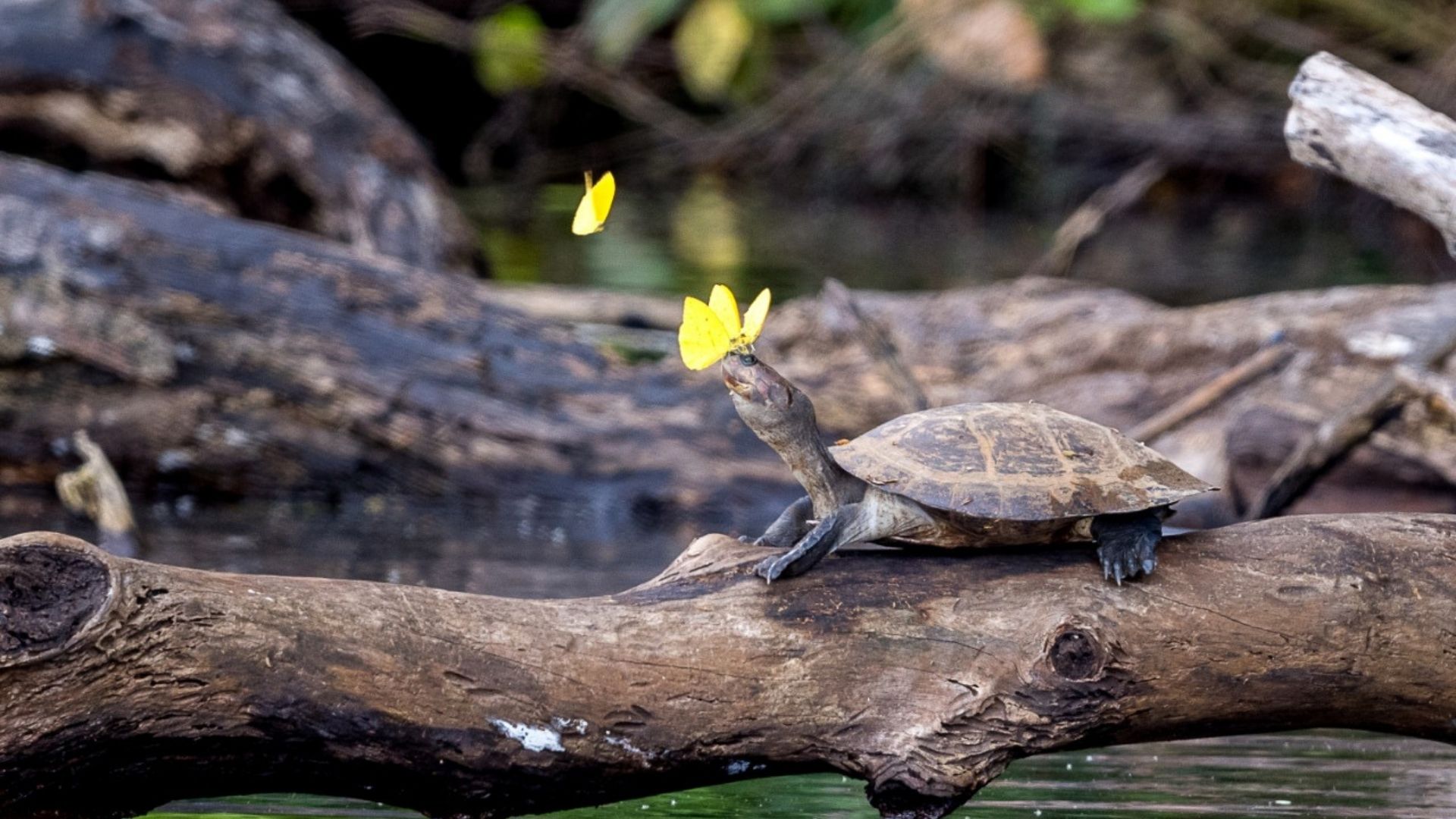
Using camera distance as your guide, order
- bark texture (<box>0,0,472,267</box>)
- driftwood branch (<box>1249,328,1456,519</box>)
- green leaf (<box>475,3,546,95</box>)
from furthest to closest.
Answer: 1. green leaf (<box>475,3,546,95</box>)
2. bark texture (<box>0,0,472,267</box>)
3. driftwood branch (<box>1249,328,1456,519</box>)

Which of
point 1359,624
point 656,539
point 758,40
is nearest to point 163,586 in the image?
point 1359,624

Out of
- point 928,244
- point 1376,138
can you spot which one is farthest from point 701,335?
point 928,244

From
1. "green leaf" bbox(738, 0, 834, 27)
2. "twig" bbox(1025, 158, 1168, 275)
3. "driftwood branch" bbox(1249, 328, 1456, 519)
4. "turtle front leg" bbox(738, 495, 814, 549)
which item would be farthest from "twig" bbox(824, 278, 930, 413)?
"green leaf" bbox(738, 0, 834, 27)

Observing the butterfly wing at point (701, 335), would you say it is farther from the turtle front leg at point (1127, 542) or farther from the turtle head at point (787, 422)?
the turtle front leg at point (1127, 542)

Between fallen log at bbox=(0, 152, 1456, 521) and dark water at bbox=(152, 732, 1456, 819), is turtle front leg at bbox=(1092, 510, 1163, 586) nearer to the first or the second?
dark water at bbox=(152, 732, 1456, 819)

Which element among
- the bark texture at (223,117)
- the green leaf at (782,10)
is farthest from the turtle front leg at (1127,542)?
the green leaf at (782,10)
